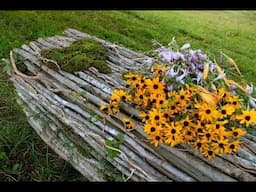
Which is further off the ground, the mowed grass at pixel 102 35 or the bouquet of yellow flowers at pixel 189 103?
the bouquet of yellow flowers at pixel 189 103

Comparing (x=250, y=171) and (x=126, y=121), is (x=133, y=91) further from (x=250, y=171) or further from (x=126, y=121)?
(x=250, y=171)

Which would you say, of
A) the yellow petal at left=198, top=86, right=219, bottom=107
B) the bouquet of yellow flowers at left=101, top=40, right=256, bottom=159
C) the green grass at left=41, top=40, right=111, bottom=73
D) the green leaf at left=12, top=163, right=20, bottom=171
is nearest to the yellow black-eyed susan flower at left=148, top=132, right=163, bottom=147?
the bouquet of yellow flowers at left=101, top=40, right=256, bottom=159

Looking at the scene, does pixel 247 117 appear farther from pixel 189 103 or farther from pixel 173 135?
pixel 173 135

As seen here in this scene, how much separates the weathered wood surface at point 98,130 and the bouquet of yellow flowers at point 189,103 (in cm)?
6

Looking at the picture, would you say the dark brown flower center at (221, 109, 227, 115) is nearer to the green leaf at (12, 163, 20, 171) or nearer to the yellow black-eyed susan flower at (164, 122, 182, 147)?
the yellow black-eyed susan flower at (164, 122, 182, 147)

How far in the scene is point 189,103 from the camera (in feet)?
8.60

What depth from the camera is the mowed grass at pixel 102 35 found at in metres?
3.55

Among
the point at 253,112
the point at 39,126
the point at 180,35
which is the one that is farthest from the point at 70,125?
the point at 180,35

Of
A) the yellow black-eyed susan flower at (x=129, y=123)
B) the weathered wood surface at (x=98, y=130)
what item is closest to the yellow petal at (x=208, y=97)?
the weathered wood surface at (x=98, y=130)

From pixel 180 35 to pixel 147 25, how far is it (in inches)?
22.8

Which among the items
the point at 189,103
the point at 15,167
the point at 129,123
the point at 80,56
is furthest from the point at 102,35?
the point at 189,103

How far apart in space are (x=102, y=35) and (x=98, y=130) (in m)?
3.72

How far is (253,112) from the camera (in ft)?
8.50

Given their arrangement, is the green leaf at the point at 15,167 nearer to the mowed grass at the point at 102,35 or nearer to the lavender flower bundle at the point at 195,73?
the mowed grass at the point at 102,35
